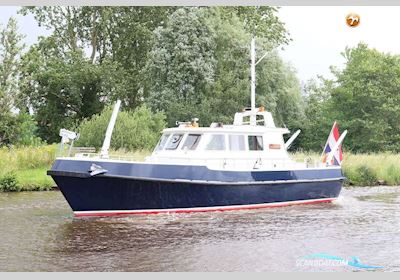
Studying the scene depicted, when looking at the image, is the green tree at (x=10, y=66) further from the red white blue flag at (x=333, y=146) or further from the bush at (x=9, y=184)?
the red white blue flag at (x=333, y=146)

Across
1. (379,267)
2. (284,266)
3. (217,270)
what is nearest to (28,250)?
(217,270)

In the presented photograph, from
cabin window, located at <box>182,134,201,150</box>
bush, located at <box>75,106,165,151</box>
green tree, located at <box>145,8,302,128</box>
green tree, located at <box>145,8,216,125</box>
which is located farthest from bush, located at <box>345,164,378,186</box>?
cabin window, located at <box>182,134,201,150</box>

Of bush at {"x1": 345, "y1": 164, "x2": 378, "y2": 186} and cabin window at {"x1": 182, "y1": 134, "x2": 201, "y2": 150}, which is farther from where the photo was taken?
bush at {"x1": 345, "y1": 164, "x2": 378, "y2": 186}

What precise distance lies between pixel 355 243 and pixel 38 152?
12.9 m

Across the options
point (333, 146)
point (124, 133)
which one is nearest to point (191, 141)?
point (333, 146)

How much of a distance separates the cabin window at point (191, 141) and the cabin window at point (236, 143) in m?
0.78

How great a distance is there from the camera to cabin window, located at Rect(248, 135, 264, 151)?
15383 millimetres

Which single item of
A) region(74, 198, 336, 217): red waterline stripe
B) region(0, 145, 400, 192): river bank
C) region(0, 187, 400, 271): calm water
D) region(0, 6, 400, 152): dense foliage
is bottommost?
region(0, 187, 400, 271): calm water

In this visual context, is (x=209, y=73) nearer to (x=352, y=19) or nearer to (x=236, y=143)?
(x=236, y=143)

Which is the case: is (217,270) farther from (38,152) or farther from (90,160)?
(38,152)

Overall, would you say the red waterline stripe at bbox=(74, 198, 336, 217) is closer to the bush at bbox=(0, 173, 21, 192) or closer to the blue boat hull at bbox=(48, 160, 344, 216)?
the blue boat hull at bbox=(48, 160, 344, 216)

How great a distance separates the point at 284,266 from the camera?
30.6 ft

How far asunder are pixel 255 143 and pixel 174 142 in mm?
1933

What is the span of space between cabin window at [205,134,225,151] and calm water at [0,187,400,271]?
1.48 meters
